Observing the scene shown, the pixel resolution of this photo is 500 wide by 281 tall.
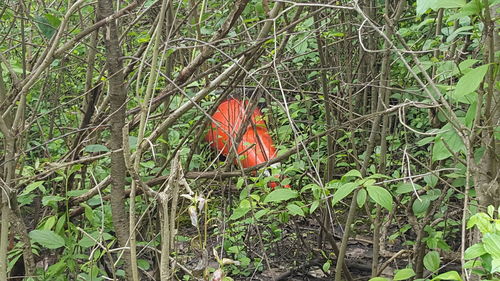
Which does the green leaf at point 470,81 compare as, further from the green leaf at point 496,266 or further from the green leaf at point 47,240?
the green leaf at point 47,240

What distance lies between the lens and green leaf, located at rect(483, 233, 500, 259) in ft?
3.71

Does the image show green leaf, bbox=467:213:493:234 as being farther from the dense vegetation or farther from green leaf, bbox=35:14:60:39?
green leaf, bbox=35:14:60:39

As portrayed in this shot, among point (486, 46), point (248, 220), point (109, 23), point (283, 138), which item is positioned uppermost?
point (109, 23)

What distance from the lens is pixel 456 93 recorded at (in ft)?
5.33

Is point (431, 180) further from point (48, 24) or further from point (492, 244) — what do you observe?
point (48, 24)

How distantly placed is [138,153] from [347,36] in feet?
6.86

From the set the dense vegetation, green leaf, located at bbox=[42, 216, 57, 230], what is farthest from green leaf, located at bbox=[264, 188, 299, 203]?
green leaf, located at bbox=[42, 216, 57, 230]

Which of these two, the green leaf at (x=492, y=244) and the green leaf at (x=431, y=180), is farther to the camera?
the green leaf at (x=431, y=180)

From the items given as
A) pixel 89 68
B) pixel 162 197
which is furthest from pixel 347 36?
pixel 162 197

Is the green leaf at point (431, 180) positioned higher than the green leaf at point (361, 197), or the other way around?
the green leaf at point (361, 197)

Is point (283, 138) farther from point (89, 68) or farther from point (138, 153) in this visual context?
point (138, 153)

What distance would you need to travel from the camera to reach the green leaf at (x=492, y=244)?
1.13m

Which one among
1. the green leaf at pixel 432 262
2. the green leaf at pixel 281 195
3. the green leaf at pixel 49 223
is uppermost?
the green leaf at pixel 49 223

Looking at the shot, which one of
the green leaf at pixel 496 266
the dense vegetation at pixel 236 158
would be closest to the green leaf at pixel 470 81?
the dense vegetation at pixel 236 158
